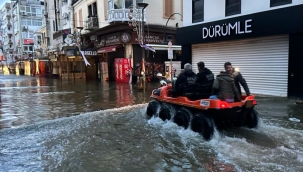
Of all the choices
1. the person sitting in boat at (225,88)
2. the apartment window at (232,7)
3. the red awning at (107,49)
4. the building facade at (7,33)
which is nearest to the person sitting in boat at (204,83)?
the person sitting in boat at (225,88)

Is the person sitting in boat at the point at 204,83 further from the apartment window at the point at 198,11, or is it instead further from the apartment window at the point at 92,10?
the apartment window at the point at 92,10

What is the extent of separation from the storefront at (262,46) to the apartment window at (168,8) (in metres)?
7.61

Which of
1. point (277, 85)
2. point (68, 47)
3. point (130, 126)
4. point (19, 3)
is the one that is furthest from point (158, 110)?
point (19, 3)

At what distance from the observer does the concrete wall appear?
11095mm

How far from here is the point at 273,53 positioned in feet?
36.8

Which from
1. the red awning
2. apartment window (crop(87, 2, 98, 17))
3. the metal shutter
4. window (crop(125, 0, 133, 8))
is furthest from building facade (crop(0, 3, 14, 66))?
the metal shutter

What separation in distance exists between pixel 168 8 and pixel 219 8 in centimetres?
904

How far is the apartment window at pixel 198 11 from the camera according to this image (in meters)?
14.4

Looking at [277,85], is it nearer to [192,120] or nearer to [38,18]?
[192,120]

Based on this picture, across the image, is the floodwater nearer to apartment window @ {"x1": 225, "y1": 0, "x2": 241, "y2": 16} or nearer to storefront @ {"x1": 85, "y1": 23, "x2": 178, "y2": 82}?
apartment window @ {"x1": 225, "y1": 0, "x2": 241, "y2": 16}

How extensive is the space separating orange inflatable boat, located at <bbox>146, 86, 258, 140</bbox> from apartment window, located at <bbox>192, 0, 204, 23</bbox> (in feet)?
29.4

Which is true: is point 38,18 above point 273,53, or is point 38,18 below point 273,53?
above

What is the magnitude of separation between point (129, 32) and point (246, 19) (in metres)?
10.5

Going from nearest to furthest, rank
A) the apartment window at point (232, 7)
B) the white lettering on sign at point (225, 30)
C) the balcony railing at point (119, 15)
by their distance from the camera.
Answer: the white lettering on sign at point (225, 30)
the apartment window at point (232, 7)
the balcony railing at point (119, 15)
